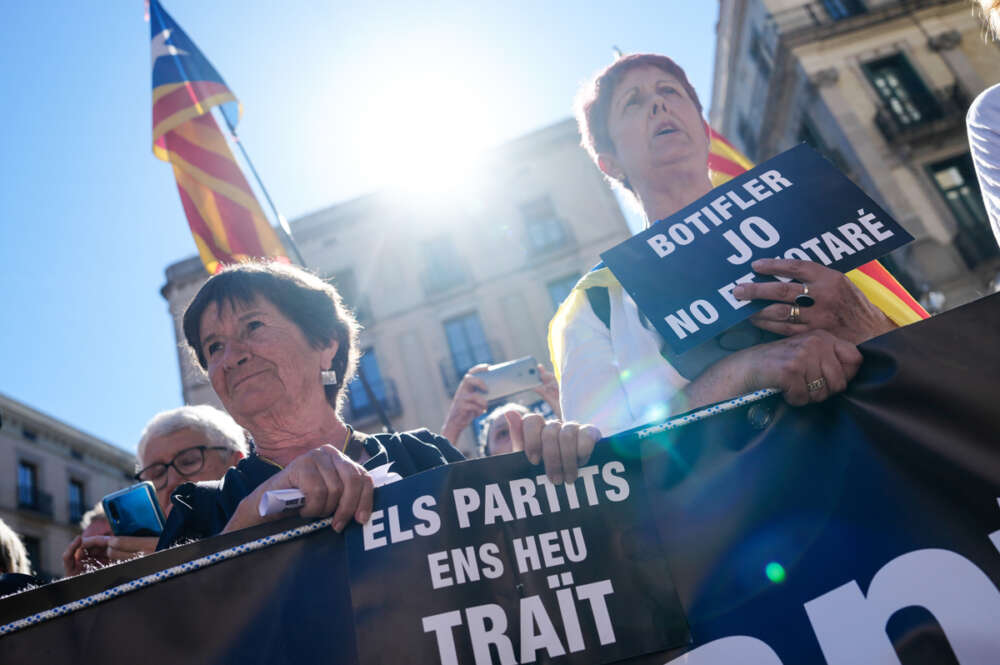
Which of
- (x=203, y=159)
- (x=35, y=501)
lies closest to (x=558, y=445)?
(x=203, y=159)

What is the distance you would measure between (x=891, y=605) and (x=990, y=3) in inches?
69.9

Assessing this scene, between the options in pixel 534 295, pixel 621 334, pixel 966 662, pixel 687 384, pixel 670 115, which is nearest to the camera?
pixel 966 662

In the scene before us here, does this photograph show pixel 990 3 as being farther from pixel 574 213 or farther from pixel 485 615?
pixel 574 213

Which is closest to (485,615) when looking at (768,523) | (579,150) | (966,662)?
(768,523)

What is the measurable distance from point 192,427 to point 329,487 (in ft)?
5.92

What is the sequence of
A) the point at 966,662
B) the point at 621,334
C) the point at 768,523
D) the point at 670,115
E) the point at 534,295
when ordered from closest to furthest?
the point at 966,662 < the point at 768,523 < the point at 621,334 < the point at 670,115 < the point at 534,295

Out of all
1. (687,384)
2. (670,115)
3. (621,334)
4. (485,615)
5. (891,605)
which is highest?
(670,115)

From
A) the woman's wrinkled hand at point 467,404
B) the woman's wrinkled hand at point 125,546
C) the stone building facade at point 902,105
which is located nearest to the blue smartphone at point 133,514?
the woman's wrinkled hand at point 125,546

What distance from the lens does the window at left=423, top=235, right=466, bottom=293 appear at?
19.2 metres

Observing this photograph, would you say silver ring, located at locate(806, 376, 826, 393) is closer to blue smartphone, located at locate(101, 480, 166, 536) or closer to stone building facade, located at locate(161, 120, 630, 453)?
blue smartphone, located at locate(101, 480, 166, 536)

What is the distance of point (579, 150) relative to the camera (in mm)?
19438

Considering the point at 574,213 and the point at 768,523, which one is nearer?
A: the point at 768,523

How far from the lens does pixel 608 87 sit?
2449mm

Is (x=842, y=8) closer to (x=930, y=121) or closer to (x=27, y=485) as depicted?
(x=930, y=121)
